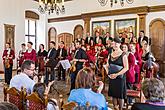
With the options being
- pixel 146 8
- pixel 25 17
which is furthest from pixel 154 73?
pixel 25 17

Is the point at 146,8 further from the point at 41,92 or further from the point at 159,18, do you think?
the point at 41,92

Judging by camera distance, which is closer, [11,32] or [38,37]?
[11,32]

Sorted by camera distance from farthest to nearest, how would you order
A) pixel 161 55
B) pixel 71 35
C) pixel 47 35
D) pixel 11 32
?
pixel 47 35
pixel 71 35
pixel 11 32
pixel 161 55

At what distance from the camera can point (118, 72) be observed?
13.0 feet

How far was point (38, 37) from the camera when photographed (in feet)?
48.4

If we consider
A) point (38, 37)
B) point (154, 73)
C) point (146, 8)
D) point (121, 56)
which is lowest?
point (154, 73)

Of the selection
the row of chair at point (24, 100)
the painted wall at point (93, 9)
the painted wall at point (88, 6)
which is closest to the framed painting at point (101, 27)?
the painted wall at point (93, 9)

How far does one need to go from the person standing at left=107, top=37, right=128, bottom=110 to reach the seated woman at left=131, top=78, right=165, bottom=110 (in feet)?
6.00

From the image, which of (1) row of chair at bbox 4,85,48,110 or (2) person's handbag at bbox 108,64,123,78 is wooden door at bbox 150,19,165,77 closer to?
(2) person's handbag at bbox 108,64,123,78

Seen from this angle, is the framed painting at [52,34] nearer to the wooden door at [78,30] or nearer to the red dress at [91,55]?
the wooden door at [78,30]

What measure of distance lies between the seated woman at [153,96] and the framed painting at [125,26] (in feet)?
29.1

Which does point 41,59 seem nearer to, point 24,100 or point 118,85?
point 118,85

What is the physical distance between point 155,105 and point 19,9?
11.7 meters

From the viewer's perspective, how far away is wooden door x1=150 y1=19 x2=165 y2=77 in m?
10.1
